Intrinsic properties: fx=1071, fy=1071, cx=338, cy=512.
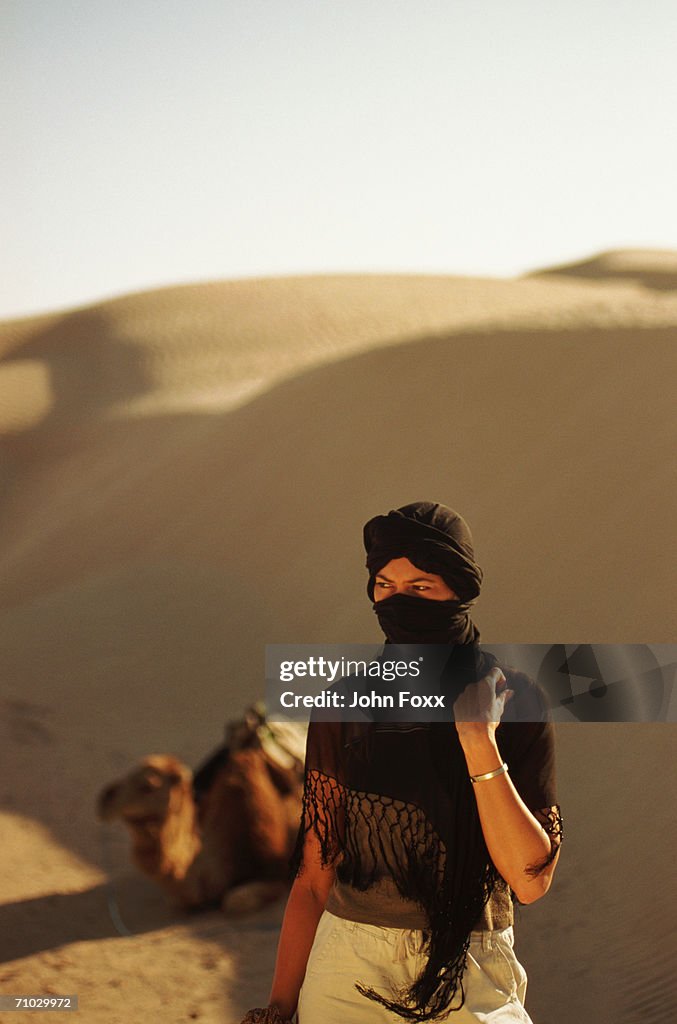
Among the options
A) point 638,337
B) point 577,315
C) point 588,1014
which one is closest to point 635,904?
point 588,1014

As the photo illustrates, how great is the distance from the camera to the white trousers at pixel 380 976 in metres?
1.97

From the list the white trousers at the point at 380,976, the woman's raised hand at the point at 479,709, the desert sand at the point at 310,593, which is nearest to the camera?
the woman's raised hand at the point at 479,709

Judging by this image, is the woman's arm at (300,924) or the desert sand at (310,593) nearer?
the woman's arm at (300,924)

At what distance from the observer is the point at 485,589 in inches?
304

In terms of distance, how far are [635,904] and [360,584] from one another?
4.54 metres

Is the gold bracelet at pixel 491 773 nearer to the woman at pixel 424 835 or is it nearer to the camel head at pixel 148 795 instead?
the woman at pixel 424 835

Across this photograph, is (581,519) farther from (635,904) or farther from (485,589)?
(635,904)

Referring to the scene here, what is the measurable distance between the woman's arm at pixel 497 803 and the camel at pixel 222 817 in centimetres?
322

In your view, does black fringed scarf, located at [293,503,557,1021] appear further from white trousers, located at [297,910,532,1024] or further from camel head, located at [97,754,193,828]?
camel head, located at [97,754,193,828]

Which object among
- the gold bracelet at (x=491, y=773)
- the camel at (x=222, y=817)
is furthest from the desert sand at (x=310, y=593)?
the gold bracelet at (x=491, y=773)

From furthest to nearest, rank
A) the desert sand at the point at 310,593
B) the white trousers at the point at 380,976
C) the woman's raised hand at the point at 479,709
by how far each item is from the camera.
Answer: the desert sand at the point at 310,593 < the white trousers at the point at 380,976 < the woman's raised hand at the point at 479,709

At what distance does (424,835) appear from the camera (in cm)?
205

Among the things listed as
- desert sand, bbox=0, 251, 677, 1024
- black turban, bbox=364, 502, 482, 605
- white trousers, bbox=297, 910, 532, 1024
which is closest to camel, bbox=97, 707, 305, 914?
desert sand, bbox=0, 251, 677, 1024

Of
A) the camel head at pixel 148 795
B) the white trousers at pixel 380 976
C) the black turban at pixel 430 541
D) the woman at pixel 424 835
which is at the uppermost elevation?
the black turban at pixel 430 541
